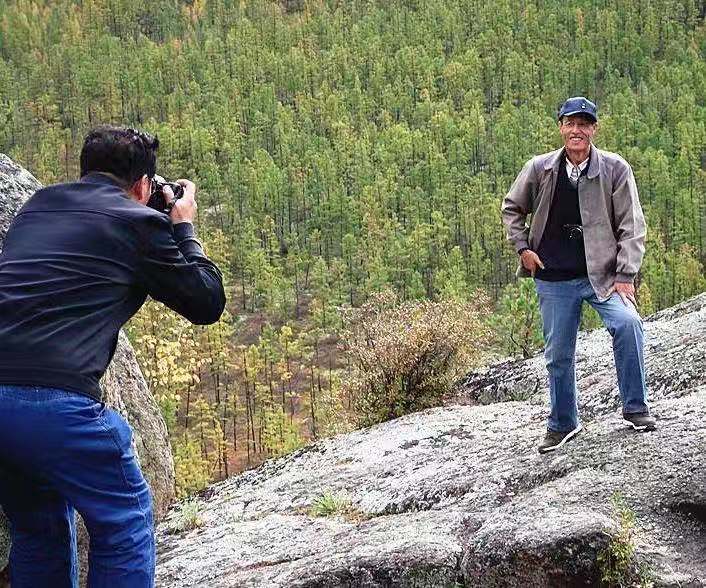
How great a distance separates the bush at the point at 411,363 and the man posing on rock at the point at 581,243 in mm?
4827

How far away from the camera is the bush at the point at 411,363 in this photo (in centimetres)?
1056

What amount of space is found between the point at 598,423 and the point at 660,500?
1.27 metres

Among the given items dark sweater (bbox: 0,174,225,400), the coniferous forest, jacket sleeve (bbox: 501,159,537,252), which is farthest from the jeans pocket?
the coniferous forest

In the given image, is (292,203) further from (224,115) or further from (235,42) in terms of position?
(235,42)

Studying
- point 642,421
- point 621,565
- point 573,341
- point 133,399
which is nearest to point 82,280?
point 621,565

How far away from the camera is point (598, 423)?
603 cm

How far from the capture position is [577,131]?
5312mm

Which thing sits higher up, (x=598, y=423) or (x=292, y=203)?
(x=598, y=423)

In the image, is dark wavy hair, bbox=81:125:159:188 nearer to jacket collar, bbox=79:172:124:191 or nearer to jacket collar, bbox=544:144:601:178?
jacket collar, bbox=79:172:124:191

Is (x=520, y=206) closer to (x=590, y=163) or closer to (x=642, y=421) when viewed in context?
(x=590, y=163)

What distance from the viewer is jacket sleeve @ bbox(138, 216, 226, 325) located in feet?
10.9

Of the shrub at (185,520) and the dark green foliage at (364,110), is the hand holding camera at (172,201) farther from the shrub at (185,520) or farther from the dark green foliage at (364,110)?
the dark green foliage at (364,110)

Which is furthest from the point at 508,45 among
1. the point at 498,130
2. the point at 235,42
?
the point at 235,42

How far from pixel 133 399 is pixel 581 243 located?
3.90 meters
